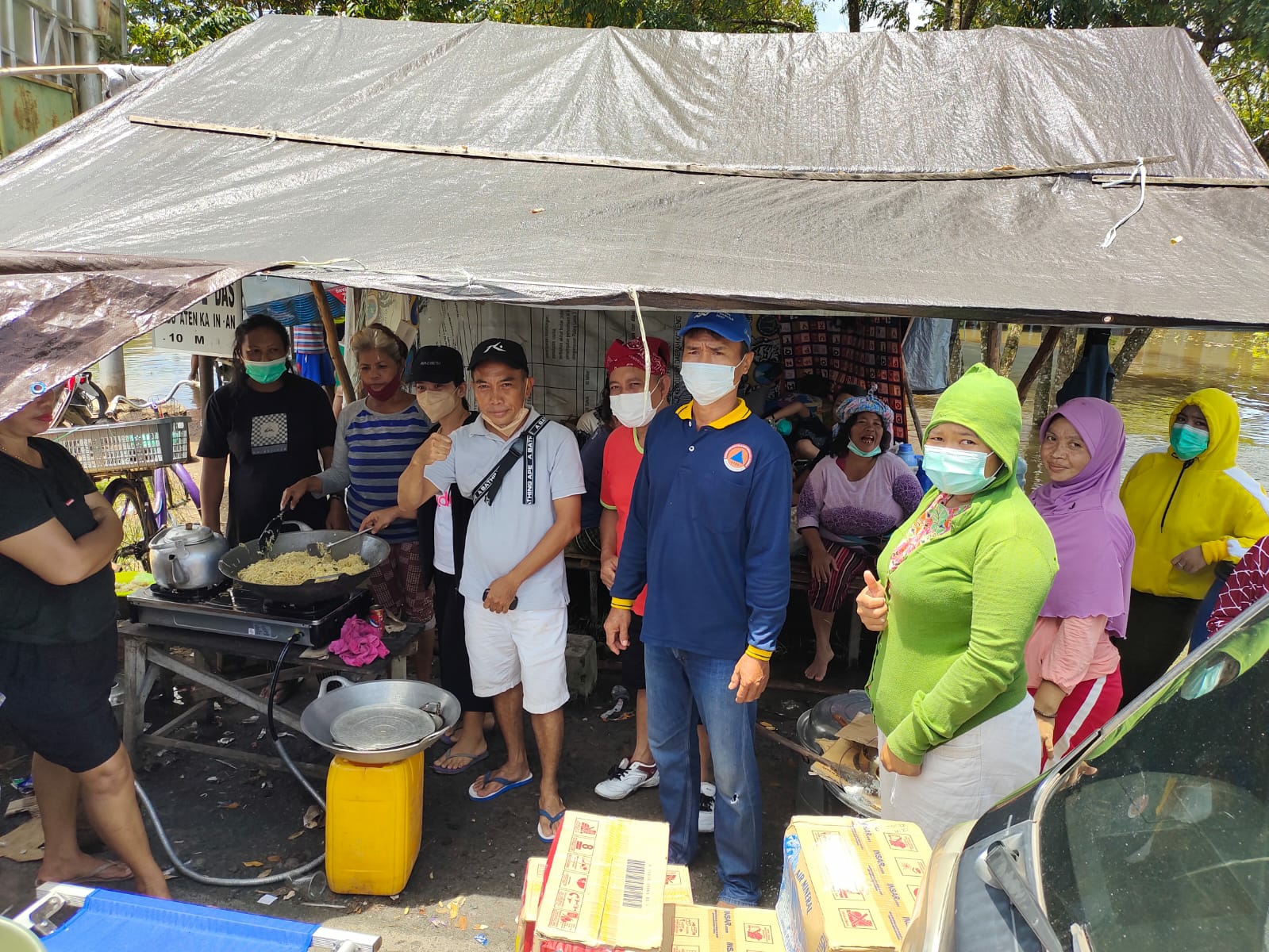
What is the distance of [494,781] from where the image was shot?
3646mm

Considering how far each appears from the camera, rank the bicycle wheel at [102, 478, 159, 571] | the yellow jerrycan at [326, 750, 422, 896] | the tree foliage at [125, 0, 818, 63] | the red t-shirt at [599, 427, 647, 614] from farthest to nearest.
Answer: the tree foliage at [125, 0, 818, 63] → the bicycle wheel at [102, 478, 159, 571] → the red t-shirt at [599, 427, 647, 614] → the yellow jerrycan at [326, 750, 422, 896]

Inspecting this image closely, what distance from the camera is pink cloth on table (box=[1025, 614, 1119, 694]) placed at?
2.72 meters

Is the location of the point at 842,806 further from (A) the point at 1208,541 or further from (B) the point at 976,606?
(A) the point at 1208,541

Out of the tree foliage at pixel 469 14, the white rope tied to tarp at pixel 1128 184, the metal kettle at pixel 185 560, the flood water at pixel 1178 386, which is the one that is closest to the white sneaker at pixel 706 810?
the metal kettle at pixel 185 560

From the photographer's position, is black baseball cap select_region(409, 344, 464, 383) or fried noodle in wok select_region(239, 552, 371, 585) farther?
black baseball cap select_region(409, 344, 464, 383)

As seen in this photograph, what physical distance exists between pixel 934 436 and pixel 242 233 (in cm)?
262

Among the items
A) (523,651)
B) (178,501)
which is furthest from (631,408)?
(178,501)

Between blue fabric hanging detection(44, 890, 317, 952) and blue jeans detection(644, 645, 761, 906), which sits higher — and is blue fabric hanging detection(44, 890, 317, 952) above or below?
above

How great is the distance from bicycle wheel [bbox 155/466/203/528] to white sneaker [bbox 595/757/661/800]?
4.26 m

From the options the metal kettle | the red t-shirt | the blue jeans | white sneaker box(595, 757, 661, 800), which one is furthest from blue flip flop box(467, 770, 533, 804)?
the metal kettle

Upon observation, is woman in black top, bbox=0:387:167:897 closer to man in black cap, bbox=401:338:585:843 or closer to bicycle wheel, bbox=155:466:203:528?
man in black cap, bbox=401:338:585:843

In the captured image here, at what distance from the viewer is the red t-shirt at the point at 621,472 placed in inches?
133

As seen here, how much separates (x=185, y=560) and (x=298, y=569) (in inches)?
18.4

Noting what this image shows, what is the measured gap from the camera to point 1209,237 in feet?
10.1
